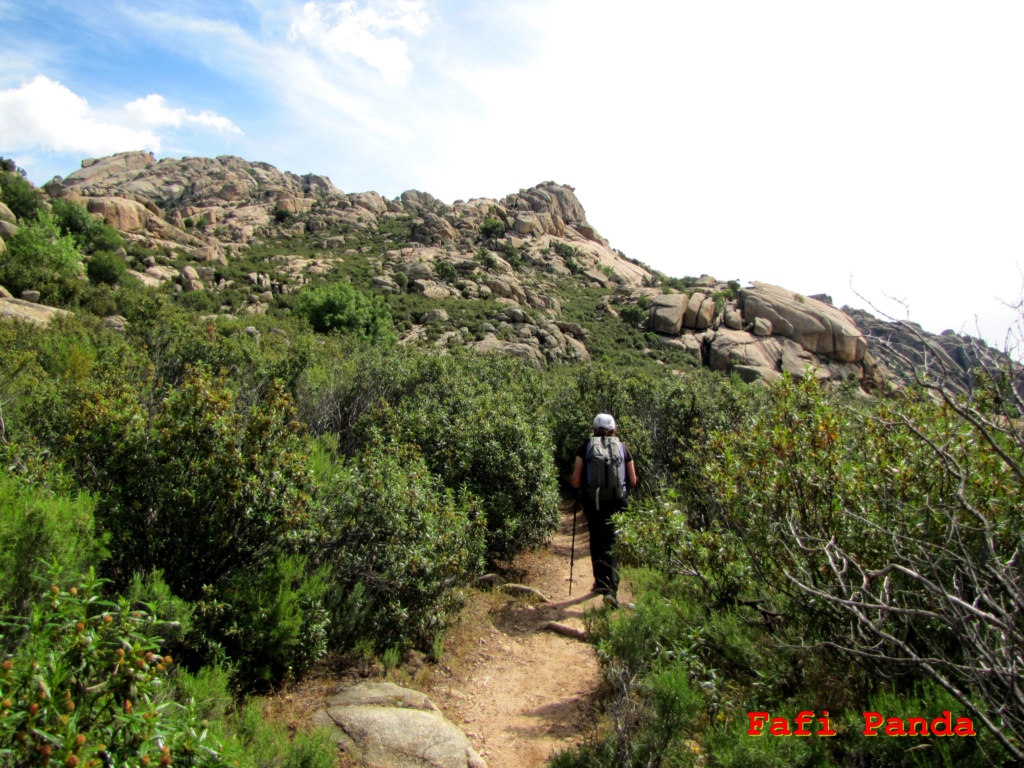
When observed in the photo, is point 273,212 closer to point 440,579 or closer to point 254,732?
point 440,579

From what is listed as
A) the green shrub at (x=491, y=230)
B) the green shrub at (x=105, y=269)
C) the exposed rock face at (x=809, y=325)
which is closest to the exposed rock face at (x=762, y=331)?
the exposed rock face at (x=809, y=325)

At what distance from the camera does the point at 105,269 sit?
31188 mm

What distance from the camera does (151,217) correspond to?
46.3 metres

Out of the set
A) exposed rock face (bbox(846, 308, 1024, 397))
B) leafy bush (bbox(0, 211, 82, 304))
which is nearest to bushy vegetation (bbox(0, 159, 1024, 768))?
exposed rock face (bbox(846, 308, 1024, 397))

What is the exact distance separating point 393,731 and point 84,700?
261cm

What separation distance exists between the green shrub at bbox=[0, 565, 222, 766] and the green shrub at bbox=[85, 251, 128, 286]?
36.0m

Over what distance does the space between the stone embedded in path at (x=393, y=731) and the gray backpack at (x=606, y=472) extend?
281 cm

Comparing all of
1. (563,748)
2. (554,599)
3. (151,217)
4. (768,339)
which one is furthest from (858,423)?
(151,217)

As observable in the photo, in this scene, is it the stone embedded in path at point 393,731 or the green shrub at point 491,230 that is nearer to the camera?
the stone embedded in path at point 393,731

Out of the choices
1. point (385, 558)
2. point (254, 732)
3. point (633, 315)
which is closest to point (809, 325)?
point (633, 315)

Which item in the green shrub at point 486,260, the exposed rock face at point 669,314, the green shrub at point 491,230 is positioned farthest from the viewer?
the green shrub at point 491,230

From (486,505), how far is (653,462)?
375cm

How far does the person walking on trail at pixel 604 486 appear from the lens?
631cm

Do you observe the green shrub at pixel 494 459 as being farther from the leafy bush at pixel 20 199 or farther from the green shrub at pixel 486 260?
the green shrub at pixel 486 260
